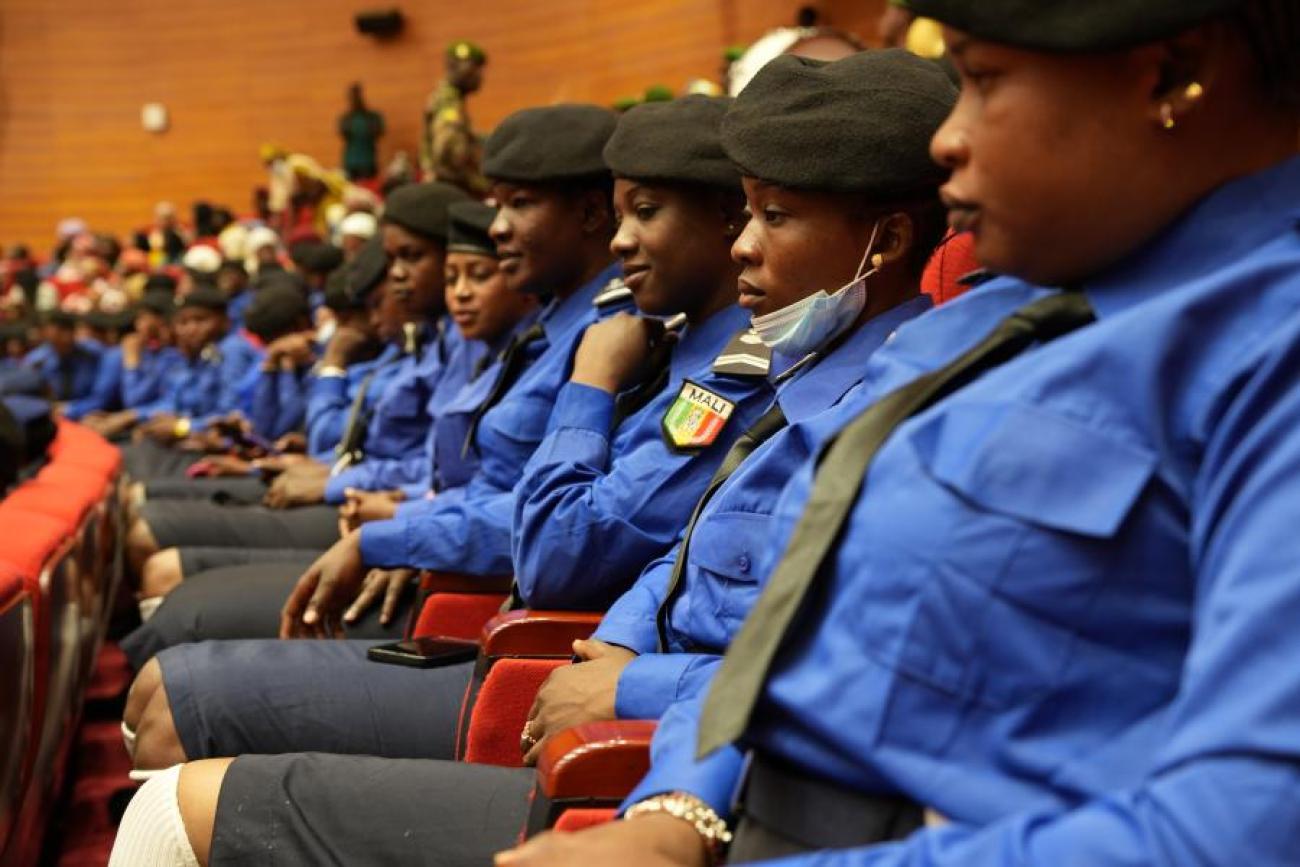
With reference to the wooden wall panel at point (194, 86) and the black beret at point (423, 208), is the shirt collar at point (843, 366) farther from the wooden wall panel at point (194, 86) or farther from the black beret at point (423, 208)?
the wooden wall panel at point (194, 86)

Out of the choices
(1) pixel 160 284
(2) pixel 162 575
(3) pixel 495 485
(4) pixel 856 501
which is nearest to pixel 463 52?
(1) pixel 160 284

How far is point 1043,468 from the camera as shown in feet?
2.71

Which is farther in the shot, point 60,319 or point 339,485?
point 60,319

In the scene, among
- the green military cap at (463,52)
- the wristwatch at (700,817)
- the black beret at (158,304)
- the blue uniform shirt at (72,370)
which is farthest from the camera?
the green military cap at (463,52)

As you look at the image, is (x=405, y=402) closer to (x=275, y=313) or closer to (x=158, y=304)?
(x=275, y=313)

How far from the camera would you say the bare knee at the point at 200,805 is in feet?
4.72

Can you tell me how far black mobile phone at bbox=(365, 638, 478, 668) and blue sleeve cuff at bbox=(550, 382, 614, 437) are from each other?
36cm

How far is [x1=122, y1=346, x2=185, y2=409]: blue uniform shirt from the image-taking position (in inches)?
299

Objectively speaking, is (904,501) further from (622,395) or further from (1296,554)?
(622,395)

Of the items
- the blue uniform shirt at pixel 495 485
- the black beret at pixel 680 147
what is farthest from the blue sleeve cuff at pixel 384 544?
the black beret at pixel 680 147

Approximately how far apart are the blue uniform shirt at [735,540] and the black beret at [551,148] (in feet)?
3.50

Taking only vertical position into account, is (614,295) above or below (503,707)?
above

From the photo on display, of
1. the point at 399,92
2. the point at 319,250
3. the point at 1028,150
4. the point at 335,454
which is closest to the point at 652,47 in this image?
the point at 399,92

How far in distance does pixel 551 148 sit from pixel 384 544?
30.7 inches
